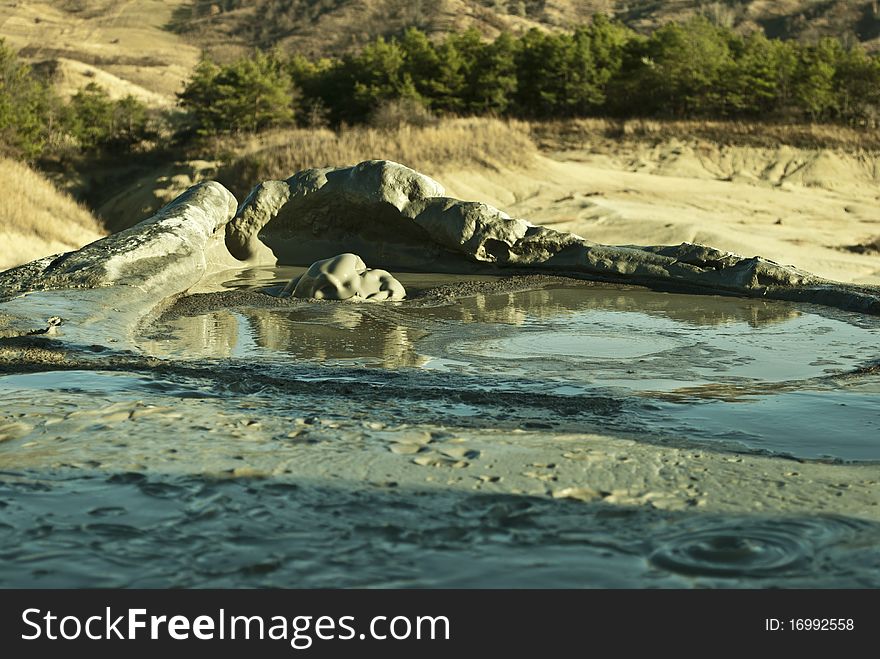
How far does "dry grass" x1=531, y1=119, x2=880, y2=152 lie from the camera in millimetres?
26156

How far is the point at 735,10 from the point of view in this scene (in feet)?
245

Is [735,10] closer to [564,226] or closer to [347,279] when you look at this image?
[564,226]

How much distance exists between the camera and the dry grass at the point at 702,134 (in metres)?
26.2

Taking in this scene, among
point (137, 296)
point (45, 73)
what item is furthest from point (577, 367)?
point (45, 73)

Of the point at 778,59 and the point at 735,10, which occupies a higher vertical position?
the point at 735,10

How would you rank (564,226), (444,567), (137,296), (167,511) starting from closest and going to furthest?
(444,567), (167,511), (137,296), (564,226)

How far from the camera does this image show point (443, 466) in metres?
4.07

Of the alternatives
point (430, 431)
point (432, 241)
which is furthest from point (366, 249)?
point (430, 431)

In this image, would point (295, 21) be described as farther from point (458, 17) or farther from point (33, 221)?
point (33, 221)

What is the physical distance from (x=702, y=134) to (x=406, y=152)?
1027 cm

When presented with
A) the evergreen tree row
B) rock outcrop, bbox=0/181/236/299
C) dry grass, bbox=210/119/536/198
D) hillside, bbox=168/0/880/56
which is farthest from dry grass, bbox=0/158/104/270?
hillside, bbox=168/0/880/56

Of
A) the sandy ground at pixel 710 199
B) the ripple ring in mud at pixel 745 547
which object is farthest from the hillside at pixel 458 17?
the ripple ring in mud at pixel 745 547

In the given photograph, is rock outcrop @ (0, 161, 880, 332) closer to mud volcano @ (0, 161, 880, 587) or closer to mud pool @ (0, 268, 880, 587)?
mud volcano @ (0, 161, 880, 587)
